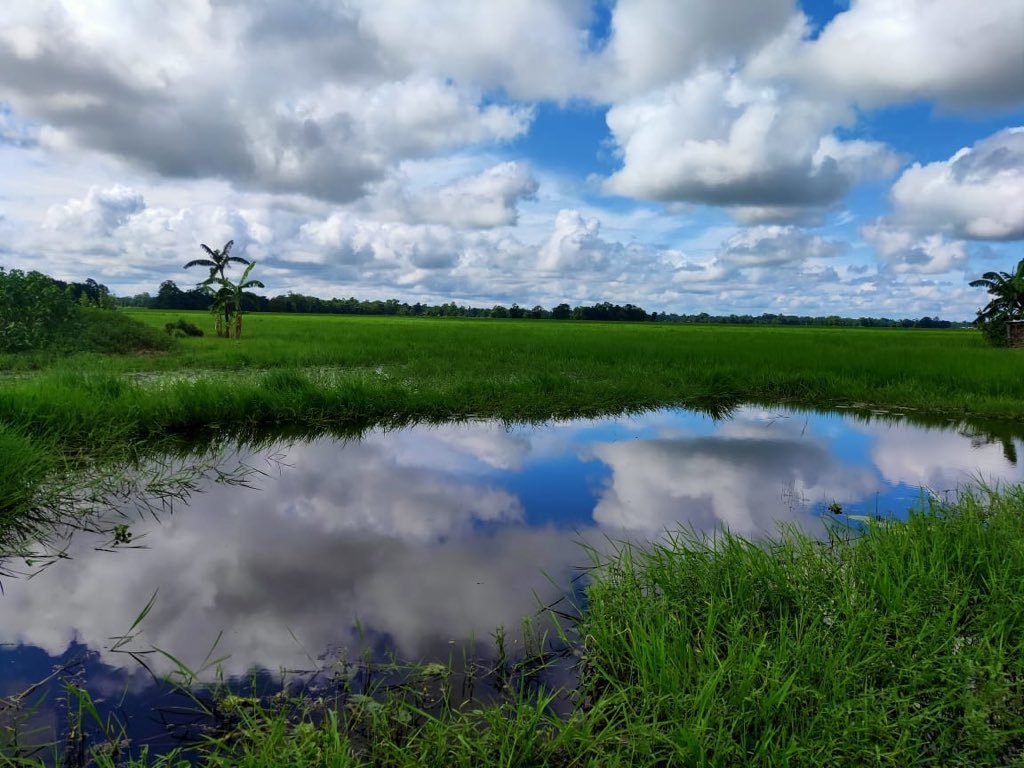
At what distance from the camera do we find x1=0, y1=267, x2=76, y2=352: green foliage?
485 inches

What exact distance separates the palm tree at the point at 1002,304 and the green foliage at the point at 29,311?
32386 mm

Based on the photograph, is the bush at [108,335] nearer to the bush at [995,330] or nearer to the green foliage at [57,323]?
the green foliage at [57,323]

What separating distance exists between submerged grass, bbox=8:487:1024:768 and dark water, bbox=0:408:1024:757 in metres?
0.54

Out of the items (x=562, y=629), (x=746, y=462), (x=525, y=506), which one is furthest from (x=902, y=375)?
(x=562, y=629)

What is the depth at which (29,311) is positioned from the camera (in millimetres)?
12789

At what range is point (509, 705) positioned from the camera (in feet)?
7.32

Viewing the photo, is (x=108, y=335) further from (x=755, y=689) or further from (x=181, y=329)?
(x=755, y=689)

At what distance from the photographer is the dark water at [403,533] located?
2.80 meters

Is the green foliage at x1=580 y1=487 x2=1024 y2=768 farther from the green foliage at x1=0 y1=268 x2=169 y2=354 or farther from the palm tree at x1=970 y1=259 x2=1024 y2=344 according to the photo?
the palm tree at x1=970 y1=259 x2=1024 y2=344

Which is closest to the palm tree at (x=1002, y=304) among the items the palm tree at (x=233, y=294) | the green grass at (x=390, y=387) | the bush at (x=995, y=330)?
the bush at (x=995, y=330)

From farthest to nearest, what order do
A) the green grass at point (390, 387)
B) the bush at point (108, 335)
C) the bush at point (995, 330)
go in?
the bush at point (995, 330)
the bush at point (108, 335)
the green grass at point (390, 387)

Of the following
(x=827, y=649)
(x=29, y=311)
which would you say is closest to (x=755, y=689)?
(x=827, y=649)

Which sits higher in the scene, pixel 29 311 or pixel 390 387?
pixel 29 311

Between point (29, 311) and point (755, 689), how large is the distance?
16.9 m
